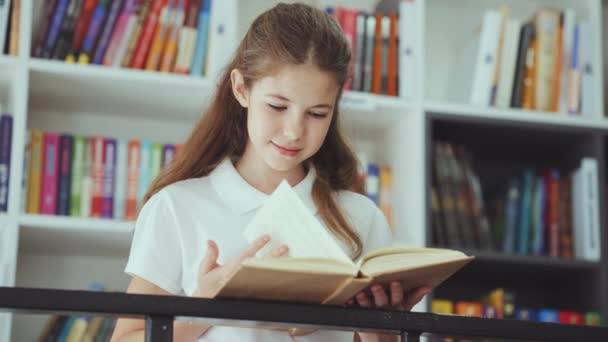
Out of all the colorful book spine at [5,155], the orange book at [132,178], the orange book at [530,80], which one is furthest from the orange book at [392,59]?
the colorful book spine at [5,155]

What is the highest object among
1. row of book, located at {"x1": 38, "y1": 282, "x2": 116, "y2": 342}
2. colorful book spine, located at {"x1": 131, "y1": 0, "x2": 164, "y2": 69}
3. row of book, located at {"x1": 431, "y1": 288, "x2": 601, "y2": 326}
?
colorful book spine, located at {"x1": 131, "y1": 0, "x2": 164, "y2": 69}

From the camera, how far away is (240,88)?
58.7 inches

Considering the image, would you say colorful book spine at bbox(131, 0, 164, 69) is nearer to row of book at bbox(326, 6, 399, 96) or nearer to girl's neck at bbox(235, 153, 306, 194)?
row of book at bbox(326, 6, 399, 96)

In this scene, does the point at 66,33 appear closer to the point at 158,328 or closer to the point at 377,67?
the point at 377,67

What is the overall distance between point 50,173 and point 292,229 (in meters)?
1.43

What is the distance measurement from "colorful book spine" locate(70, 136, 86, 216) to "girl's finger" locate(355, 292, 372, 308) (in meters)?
1.48

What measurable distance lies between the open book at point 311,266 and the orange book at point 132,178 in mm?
1313

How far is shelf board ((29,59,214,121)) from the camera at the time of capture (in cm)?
243

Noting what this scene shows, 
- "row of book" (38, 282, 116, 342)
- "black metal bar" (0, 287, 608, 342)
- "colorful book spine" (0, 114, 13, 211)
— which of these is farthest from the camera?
"row of book" (38, 282, 116, 342)

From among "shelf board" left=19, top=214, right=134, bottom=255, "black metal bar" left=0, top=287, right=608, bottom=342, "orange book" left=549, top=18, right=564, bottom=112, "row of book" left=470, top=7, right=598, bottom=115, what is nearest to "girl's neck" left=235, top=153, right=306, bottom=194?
"black metal bar" left=0, top=287, right=608, bottom=342

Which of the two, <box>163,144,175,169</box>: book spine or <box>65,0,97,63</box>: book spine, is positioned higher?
<box>65,0,97,63</box>: book spine

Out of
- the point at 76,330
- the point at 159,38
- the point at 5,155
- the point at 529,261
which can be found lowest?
the point at 76,330

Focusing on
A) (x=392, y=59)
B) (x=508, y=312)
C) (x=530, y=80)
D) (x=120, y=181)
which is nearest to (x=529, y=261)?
(x=508, y=312)

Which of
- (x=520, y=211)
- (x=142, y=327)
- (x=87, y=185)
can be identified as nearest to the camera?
(x=142, y=327)
